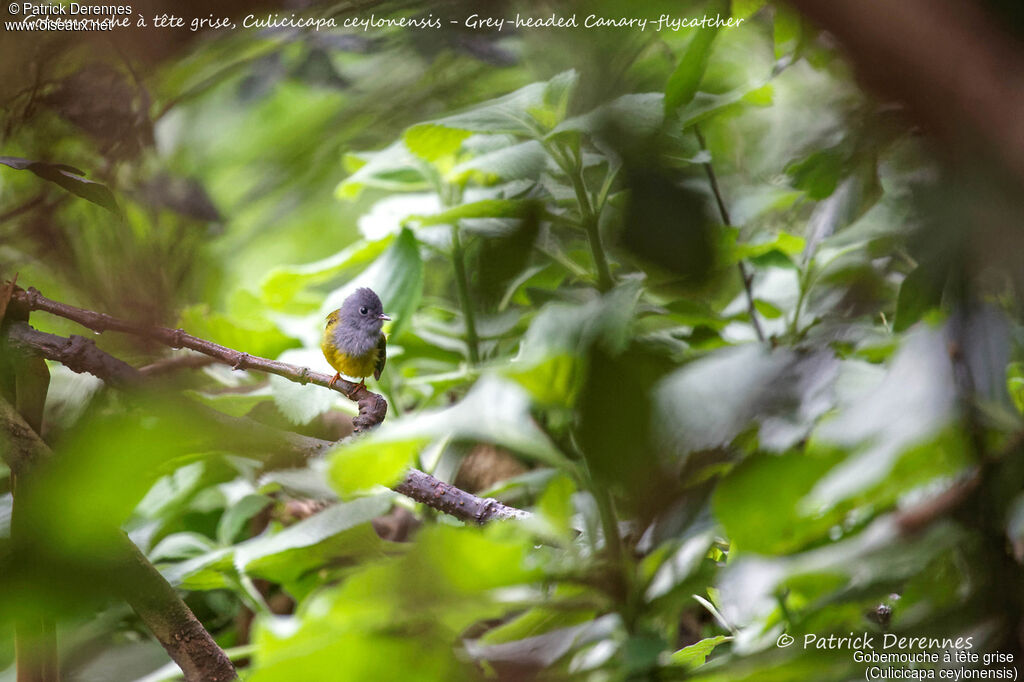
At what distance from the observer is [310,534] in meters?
0.67

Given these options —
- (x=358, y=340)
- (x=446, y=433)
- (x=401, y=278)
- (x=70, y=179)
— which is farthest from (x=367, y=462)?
(x=358, y=340)

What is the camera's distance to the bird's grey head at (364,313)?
1.03 metres

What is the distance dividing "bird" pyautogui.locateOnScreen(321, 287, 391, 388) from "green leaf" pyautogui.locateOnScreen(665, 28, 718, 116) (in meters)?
0.59

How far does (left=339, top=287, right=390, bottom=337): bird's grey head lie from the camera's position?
40.7 inches

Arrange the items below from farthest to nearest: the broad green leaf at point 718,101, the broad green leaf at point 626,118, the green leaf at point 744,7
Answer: the broad green leaf at point 718,101, the green leaf at point 744,7, the broad green leaf at point 626,118

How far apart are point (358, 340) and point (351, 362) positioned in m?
0.05

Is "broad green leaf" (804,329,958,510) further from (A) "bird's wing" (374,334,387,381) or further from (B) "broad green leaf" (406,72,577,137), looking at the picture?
(A) "bird's wing" (374,334,387,381)

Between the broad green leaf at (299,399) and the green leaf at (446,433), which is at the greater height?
the green leaf at (446,433)

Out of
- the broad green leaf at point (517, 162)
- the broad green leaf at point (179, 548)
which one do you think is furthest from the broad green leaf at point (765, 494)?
the broad green leaf at point (179, 548)

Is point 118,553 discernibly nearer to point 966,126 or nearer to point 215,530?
point 966,126

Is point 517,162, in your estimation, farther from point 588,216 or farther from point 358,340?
point 358,340

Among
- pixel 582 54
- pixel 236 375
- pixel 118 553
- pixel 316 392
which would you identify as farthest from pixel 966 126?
pixel 236 375

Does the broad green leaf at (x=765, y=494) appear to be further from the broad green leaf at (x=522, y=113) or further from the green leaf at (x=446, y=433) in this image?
the broad green leaf at (x=522, y=113)

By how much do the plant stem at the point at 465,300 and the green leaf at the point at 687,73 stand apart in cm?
43
